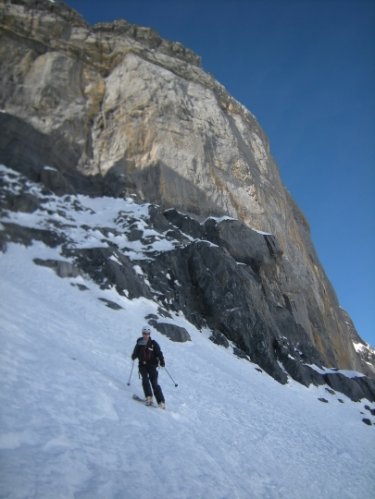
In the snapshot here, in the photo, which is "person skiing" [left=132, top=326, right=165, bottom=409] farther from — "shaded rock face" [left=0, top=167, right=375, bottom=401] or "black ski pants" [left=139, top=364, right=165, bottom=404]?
"shaded rock face" [left=0, top=167, right=375, bottom=401]

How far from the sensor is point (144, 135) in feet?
141

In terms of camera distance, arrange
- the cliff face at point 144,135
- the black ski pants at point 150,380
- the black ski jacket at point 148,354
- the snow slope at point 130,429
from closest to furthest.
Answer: the snow slope at point 130,429
the black ski pants at point 150,380
the black ski jacket at point 148,354
the cliff face at point 144,135

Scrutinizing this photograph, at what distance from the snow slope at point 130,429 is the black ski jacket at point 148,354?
783mm

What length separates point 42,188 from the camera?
31.2m

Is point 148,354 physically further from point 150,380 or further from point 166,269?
point 166,269

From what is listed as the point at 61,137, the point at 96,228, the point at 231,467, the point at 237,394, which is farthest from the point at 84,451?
the point at 61,137

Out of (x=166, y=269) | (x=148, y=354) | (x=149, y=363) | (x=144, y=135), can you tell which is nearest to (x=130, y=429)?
(x=149, y=363)

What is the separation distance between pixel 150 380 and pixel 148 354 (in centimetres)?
61

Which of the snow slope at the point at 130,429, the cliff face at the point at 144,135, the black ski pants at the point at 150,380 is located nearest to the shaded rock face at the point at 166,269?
the cliff face at the point at 144,135

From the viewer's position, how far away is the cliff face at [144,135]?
127 feet

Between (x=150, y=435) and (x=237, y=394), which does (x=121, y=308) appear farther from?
(x=150, y=435)

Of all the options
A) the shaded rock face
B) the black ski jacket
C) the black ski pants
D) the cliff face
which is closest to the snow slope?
the black ski pants

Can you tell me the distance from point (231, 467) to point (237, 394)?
26.7 feet

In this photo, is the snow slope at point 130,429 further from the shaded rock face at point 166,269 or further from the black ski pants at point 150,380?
the shaded rock face at point 166,269
